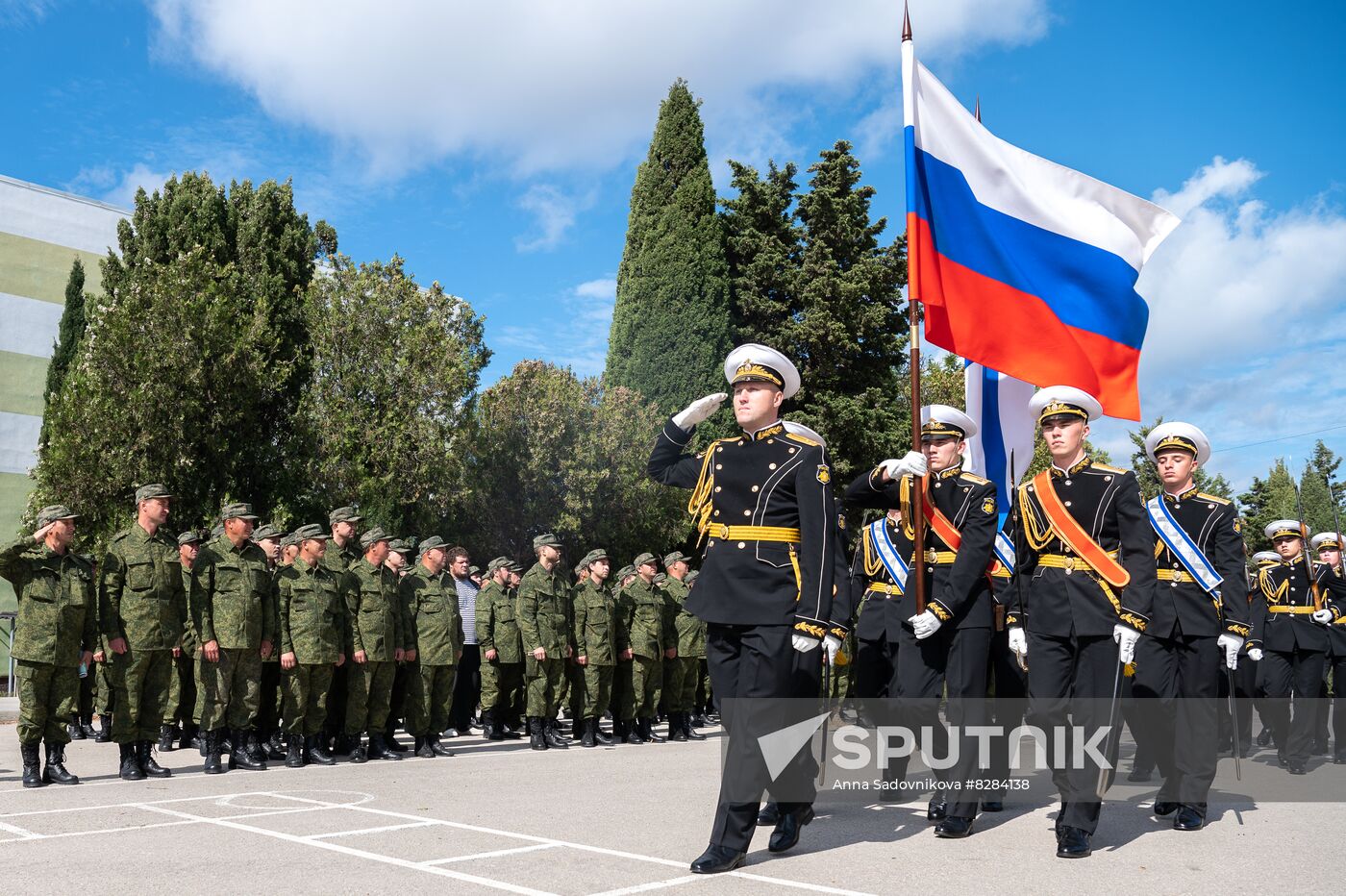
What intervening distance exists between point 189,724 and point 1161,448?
9.33 m

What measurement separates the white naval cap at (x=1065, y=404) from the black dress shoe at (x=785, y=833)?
2554 millimetres

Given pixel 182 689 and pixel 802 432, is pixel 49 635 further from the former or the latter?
pixel 802 432

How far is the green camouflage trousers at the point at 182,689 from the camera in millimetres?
10656

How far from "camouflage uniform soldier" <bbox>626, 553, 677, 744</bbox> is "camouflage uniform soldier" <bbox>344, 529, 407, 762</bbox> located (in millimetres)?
3282

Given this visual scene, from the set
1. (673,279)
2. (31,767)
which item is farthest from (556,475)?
(31,767)

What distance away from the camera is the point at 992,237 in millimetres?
8055

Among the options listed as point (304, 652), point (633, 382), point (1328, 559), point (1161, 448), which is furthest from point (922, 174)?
point (633, 382)

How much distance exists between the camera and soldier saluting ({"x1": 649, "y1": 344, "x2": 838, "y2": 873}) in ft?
17.5

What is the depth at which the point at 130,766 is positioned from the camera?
29.0 feet

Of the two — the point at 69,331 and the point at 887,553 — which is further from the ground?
the point at 69,331

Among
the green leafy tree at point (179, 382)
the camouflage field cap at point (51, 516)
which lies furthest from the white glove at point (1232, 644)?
the green leafy tree at point (179, 382)

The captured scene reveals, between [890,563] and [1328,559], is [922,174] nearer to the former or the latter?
[890,563]

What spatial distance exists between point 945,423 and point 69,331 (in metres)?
24.4

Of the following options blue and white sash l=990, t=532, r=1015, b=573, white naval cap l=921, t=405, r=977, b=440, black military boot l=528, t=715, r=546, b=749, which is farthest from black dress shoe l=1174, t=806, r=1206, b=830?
black military boot l=528, t=715, r=546, b=749
